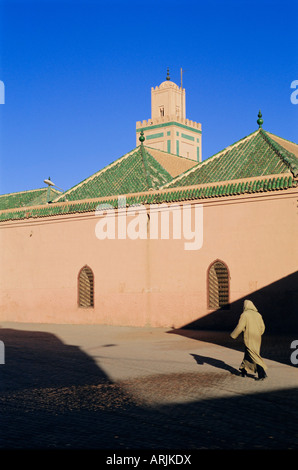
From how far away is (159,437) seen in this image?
6.89 metres

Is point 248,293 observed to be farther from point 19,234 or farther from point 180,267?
point 19,234

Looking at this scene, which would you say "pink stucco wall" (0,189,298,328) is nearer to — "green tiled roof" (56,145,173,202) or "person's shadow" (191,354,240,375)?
"green tiled roof" (56,145,173,202)

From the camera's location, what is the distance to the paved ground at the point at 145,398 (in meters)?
6.89

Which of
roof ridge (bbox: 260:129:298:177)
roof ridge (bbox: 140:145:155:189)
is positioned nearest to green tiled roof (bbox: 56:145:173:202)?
roof ridge (bbox: 140:145:155:189)

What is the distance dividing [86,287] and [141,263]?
2987 millimetres

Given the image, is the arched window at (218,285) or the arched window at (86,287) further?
the arched window at (86,287)

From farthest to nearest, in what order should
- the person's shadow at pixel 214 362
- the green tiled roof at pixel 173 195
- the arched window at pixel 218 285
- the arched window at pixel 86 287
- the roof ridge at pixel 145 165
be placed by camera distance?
the roof ridge at pixel 145 165
the arched window at pixel 86 287
the arched window at pixel 218 285
the green tiled roof at pixel 173 195
the person's shadow at pixel 214 362

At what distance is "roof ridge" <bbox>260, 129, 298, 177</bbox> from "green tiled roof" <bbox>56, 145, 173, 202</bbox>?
4.42 meters

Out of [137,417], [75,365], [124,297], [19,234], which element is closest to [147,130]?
[19,234]

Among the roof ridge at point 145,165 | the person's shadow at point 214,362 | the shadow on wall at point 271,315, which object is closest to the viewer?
the person's shadow at point 214,362

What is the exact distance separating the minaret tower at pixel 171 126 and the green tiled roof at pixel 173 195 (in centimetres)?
2143

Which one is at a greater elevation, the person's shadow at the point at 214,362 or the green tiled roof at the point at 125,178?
the green tiled roof at the point at 125,178

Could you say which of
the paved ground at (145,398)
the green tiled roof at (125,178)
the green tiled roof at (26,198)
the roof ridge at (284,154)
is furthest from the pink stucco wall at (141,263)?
the green tiled roof at (26,198)

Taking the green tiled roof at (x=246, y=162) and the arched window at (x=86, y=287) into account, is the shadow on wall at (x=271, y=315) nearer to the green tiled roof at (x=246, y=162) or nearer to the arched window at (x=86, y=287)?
the green tiled roof at (x=246, y=162)
